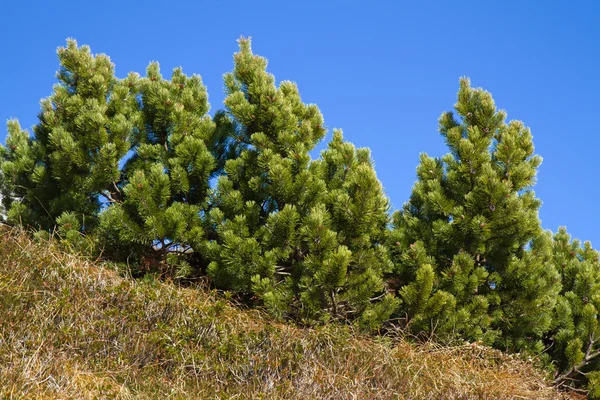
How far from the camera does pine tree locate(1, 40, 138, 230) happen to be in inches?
359

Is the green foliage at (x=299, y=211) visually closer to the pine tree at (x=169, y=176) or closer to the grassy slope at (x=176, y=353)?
the pine tree at (x=169, y=176)

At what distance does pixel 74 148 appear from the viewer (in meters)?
9.12

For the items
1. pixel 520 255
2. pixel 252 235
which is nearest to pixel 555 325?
pixel 520 255

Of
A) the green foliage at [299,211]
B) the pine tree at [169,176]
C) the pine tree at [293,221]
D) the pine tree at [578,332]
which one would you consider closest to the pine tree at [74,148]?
the green foliage at [299,211]

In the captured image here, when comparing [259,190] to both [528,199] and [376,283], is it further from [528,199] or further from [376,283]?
[528,199]

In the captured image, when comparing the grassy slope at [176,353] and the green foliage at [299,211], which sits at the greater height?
the green foliage at [299,211]

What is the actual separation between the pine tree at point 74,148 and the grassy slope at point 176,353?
1.46 m

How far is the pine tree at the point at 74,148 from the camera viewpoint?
912 centimetres

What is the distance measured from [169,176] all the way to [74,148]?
1.27m

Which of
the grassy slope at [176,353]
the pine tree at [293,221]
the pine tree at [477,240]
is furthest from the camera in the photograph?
the pine tree at [477,240]

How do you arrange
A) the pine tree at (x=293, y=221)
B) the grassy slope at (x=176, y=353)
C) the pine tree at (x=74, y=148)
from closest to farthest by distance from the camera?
the grassy slope at (x=176, y=353) < the pine tree at (x=293, y=221) < the pine tree at (x=74, y=148)

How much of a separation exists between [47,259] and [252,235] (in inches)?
94.3

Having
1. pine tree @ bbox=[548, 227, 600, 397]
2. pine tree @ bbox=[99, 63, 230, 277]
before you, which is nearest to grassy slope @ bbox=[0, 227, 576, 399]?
pine tree @ bbox=[99, 63, 230, 277]

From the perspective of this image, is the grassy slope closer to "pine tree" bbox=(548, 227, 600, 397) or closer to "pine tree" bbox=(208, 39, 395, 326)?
"pine tree" bbox=(208, 39, 395, 326)
